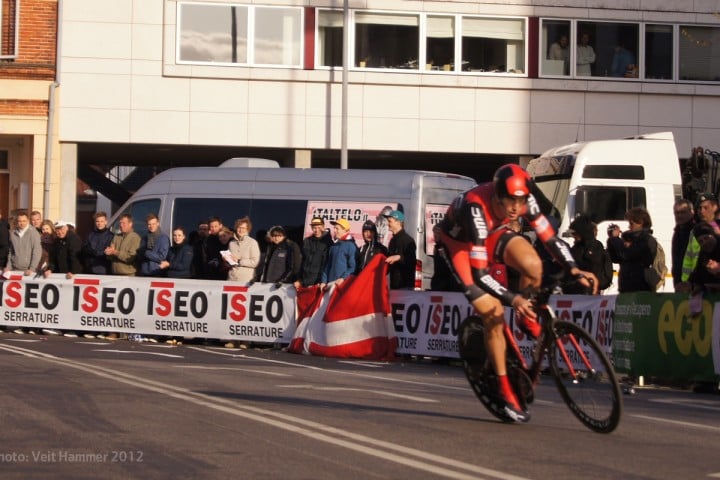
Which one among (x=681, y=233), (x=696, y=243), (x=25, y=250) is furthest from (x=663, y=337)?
(x=25, y=250)

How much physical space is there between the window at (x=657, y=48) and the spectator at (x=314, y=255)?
17703mm

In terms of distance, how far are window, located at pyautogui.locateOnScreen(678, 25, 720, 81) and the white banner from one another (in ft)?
61.9

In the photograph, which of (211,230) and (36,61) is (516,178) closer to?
(211,230)

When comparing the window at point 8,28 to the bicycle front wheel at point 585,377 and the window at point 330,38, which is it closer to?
the window at point 330,38

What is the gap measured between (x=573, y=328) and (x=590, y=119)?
27110 mm

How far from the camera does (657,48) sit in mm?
36188

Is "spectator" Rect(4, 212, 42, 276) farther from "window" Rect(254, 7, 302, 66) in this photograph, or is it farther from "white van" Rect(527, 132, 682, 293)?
"window" Rect(254, 7, 302, 66)

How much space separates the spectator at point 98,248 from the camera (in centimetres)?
2298

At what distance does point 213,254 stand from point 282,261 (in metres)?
1.76

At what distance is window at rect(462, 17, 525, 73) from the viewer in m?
35.9

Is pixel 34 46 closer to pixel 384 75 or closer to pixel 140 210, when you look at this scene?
pixel 384 75

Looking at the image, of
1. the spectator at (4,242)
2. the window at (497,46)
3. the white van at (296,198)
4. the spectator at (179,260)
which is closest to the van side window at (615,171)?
the white van at (296,198)

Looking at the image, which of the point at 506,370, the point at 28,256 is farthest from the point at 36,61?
the point at 506,370

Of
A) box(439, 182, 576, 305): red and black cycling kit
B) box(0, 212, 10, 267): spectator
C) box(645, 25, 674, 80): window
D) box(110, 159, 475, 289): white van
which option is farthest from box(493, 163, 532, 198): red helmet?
box(645, 25, 674, 80): window
